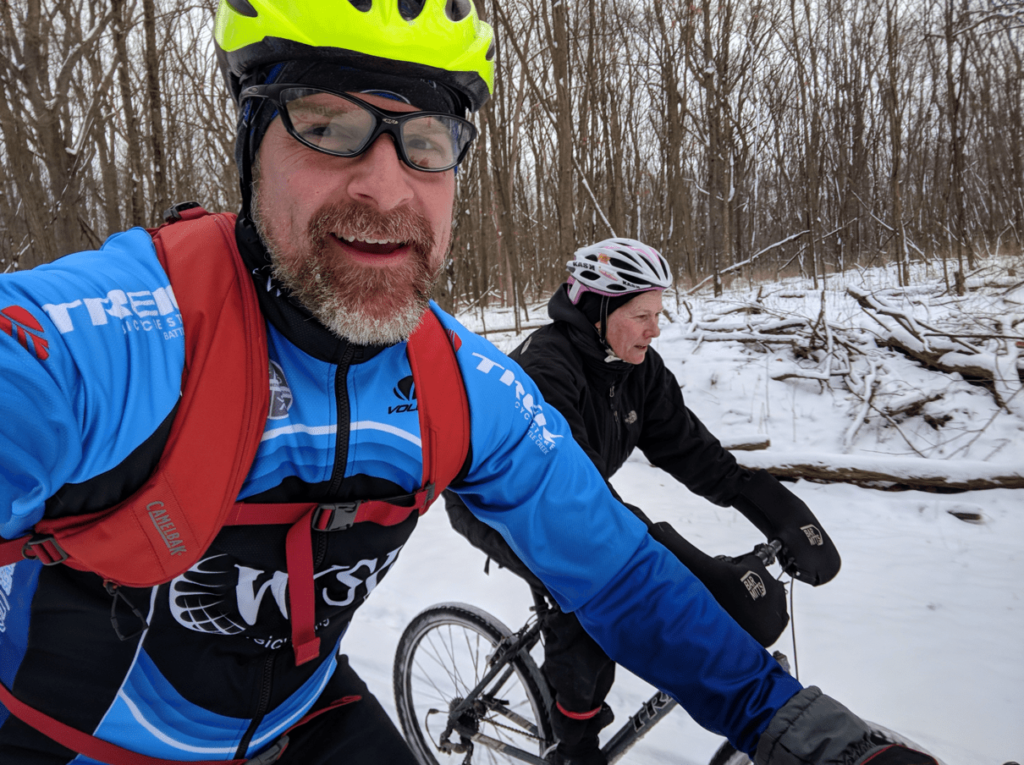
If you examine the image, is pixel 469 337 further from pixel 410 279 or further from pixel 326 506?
pixel 326 506

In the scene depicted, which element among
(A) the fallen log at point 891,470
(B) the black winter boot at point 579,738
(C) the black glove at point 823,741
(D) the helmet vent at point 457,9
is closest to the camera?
(C) the black glove at point 823,741

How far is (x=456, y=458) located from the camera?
1.30 metres

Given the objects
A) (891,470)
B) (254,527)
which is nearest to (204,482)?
(254,527)

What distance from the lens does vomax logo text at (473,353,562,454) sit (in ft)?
4.68

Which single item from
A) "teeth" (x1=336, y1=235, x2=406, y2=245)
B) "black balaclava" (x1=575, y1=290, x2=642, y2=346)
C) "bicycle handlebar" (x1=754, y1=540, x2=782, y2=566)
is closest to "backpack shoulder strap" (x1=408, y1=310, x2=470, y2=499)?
"teeth" (x1=336, y1=235, x2=406, y2=245)

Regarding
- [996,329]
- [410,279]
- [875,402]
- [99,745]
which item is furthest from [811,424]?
[99,745]

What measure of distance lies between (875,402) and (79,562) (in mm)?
6311

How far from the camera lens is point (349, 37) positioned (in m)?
1.15

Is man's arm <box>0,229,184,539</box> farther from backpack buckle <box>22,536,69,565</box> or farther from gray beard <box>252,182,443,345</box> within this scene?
gray beard <box>252,182,443,345</box>

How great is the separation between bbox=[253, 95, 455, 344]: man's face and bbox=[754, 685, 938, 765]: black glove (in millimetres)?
1100

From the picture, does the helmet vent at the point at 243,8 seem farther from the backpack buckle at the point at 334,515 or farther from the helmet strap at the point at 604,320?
the helmet strap at the point at 604,320

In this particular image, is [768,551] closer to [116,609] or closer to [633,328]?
[633,328]

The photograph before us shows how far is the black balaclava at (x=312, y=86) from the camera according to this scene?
1.16 meters

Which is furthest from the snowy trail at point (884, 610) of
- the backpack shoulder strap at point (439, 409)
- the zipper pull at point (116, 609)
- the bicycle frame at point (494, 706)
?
the zipper pull at point (116, 609)
